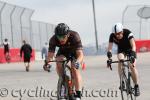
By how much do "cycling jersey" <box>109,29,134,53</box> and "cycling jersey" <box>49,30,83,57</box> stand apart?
1.35m

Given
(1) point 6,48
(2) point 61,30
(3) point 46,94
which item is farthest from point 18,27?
(2) point 61,30

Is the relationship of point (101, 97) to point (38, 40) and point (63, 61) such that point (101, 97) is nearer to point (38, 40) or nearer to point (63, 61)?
point (63, 61)

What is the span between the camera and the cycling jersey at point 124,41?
10.3 metres

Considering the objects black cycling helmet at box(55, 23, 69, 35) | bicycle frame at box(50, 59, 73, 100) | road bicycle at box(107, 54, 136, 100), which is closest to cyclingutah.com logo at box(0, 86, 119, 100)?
road bicycle at box(107, 54, 136, 100)

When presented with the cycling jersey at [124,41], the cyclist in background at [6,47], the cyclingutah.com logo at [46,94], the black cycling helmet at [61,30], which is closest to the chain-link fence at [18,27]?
the cyclist in background at [6,47]

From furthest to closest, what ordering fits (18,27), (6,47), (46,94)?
(18,27) → (6,47) → (46,94)

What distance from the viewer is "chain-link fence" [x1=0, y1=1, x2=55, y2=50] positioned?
3547 cm

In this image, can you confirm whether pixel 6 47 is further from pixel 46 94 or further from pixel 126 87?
pixel 126 87

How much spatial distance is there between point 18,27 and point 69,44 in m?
29.3

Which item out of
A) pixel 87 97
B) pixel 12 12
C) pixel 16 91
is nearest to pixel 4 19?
pixel 12 12

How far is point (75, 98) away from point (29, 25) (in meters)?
31.7

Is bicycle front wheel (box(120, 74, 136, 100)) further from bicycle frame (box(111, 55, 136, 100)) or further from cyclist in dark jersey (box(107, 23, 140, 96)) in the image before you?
cyclist in dark jersey (box(107, 23, 140, 96))

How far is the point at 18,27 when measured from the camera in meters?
38.0

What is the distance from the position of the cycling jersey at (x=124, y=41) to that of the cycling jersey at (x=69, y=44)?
1353mm
